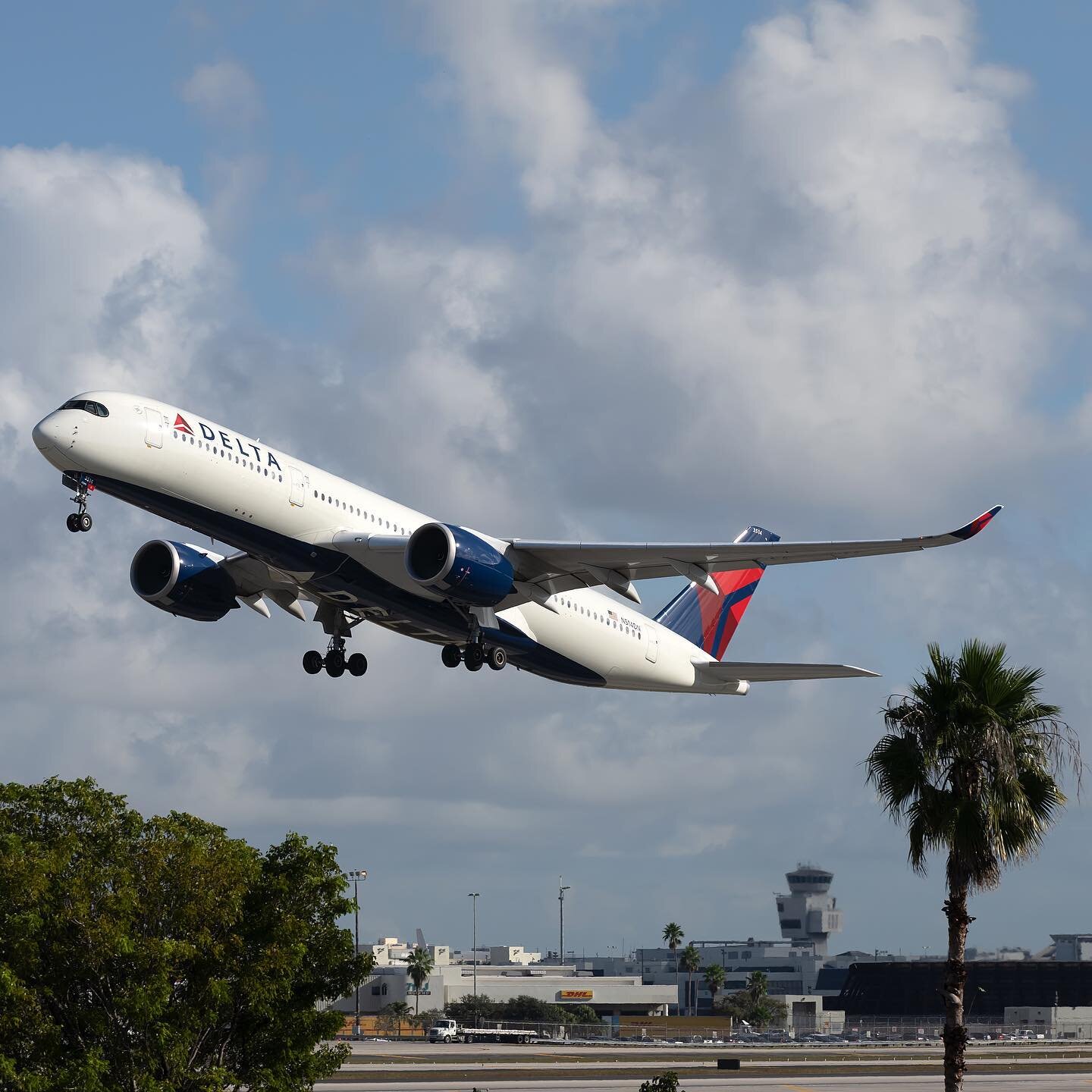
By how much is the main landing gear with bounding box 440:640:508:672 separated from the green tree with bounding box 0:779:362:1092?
53.7ft

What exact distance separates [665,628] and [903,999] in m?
103

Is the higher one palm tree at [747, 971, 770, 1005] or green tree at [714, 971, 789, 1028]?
palm tree at [747, 971, 770, 1005]

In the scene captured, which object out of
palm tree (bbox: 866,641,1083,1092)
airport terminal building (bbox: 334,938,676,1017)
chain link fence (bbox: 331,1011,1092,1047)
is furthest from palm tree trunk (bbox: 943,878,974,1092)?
airport terminal building (bbox: 334,938,676,1017)

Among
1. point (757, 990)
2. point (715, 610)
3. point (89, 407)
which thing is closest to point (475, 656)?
point (89, 407)

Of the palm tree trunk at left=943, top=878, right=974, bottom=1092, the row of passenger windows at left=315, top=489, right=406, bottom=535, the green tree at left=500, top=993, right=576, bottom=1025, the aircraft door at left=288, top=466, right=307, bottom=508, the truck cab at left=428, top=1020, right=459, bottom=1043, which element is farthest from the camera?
the green tree at left=500, top=993, right=576, bottom=1025

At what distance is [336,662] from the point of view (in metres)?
52.2

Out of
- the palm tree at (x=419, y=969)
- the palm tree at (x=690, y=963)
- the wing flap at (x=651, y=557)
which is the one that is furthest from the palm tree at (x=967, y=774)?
the palm tree at (x=690, y=963)

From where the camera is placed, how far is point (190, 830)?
104ft

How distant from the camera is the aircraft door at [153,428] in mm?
38938

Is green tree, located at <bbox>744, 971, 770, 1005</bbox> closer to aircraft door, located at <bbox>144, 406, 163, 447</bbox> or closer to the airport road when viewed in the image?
the airport road

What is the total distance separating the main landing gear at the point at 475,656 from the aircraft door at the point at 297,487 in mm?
7897

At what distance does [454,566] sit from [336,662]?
10.8 meters

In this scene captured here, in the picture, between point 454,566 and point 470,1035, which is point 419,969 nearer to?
point 470,1035

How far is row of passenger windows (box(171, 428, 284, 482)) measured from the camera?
3962 centimetres
